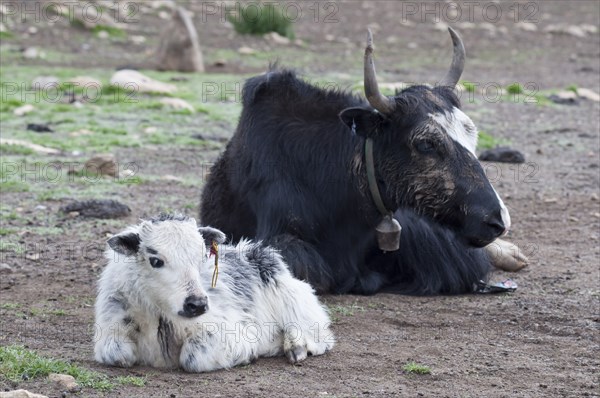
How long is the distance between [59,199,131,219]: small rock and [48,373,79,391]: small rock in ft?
14.7

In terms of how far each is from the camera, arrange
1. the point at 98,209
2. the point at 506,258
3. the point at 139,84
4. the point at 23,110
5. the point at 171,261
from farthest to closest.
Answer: the point at 139,84 < the point at 23,110 < the point at 98,209 < the point at 506,258 < the point at 171,261

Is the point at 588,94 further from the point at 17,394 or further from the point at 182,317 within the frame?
the point at 17,394

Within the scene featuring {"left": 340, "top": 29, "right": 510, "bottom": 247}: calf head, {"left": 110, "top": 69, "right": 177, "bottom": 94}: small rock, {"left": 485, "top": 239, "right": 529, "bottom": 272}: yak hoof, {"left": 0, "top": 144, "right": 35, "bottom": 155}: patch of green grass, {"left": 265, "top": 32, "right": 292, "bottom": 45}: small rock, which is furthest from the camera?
{"left": 265, "top": 32, "right": 292, "bottom": 45}: small rock

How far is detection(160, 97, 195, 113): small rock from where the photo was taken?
50.9ft

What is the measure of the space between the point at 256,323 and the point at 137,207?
4.44m

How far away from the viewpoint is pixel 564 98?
17.9 metres

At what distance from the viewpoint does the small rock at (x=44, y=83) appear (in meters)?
16.8

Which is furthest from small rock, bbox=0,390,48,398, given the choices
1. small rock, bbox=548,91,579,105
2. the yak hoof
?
small rock, bbox=548,91,579,105

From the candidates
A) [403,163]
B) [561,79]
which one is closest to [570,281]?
[403,163]

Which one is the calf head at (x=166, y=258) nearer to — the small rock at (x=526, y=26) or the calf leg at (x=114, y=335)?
the calf leg at (x=114, y=335)

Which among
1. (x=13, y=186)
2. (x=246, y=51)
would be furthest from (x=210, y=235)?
(x=246, y=51)

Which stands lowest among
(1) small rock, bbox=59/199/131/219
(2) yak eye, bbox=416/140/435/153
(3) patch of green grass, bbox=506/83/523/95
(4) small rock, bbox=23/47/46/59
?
(4) small rock, bbox=23/47/46/59

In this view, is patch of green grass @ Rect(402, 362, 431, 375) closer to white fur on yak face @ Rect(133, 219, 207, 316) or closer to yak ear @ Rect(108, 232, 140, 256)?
white fur on yak face @ Rect(133, 219, 207, 316)

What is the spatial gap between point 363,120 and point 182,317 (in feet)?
7.64
